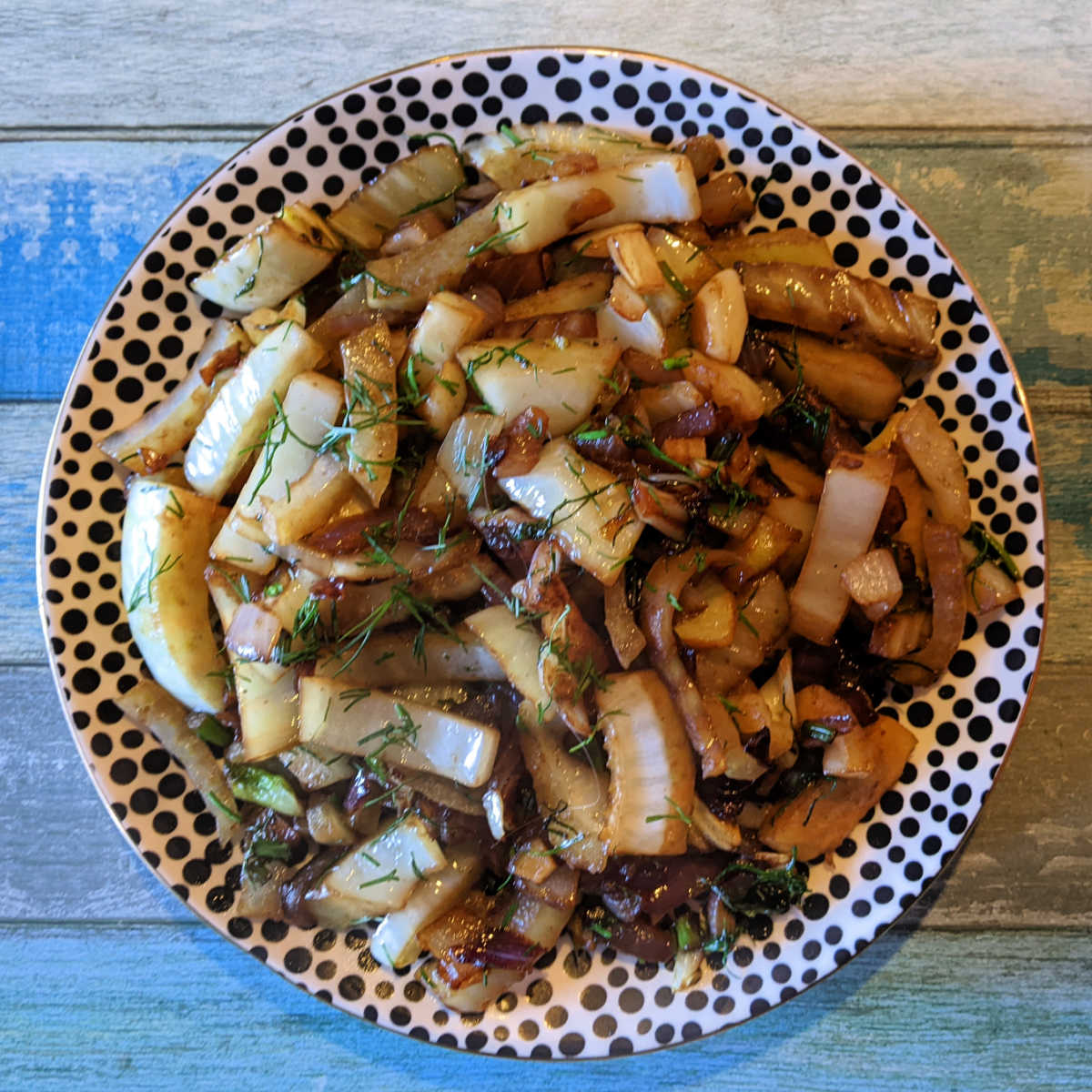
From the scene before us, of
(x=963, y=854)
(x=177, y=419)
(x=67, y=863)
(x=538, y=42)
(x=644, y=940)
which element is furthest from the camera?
(x=538, y=42)

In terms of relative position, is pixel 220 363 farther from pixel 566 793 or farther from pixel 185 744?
pixel 566 793

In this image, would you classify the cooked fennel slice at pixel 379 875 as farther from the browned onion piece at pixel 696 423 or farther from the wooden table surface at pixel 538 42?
the browned onion piece at pixel 696 423

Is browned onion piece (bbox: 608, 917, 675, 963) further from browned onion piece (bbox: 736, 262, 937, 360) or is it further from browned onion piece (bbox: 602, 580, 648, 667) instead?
browned onion piece (bbox: 736, 262, 937, 360)

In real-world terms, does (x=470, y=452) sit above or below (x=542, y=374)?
below

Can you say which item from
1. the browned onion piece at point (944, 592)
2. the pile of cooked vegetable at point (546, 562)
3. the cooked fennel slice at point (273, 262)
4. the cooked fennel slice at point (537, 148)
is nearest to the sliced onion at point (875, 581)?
the pile of cooked vegetable at point (546, 562)

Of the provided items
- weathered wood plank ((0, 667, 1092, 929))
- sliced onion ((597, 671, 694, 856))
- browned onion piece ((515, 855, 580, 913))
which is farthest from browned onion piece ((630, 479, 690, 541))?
weathered wood plank ((0, 667, 1092, 929))

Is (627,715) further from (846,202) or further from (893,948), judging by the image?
(846,202)

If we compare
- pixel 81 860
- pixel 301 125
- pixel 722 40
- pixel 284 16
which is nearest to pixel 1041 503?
pixel 722 40

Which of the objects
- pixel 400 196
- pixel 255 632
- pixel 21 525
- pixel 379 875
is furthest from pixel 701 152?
pixel 21 525
